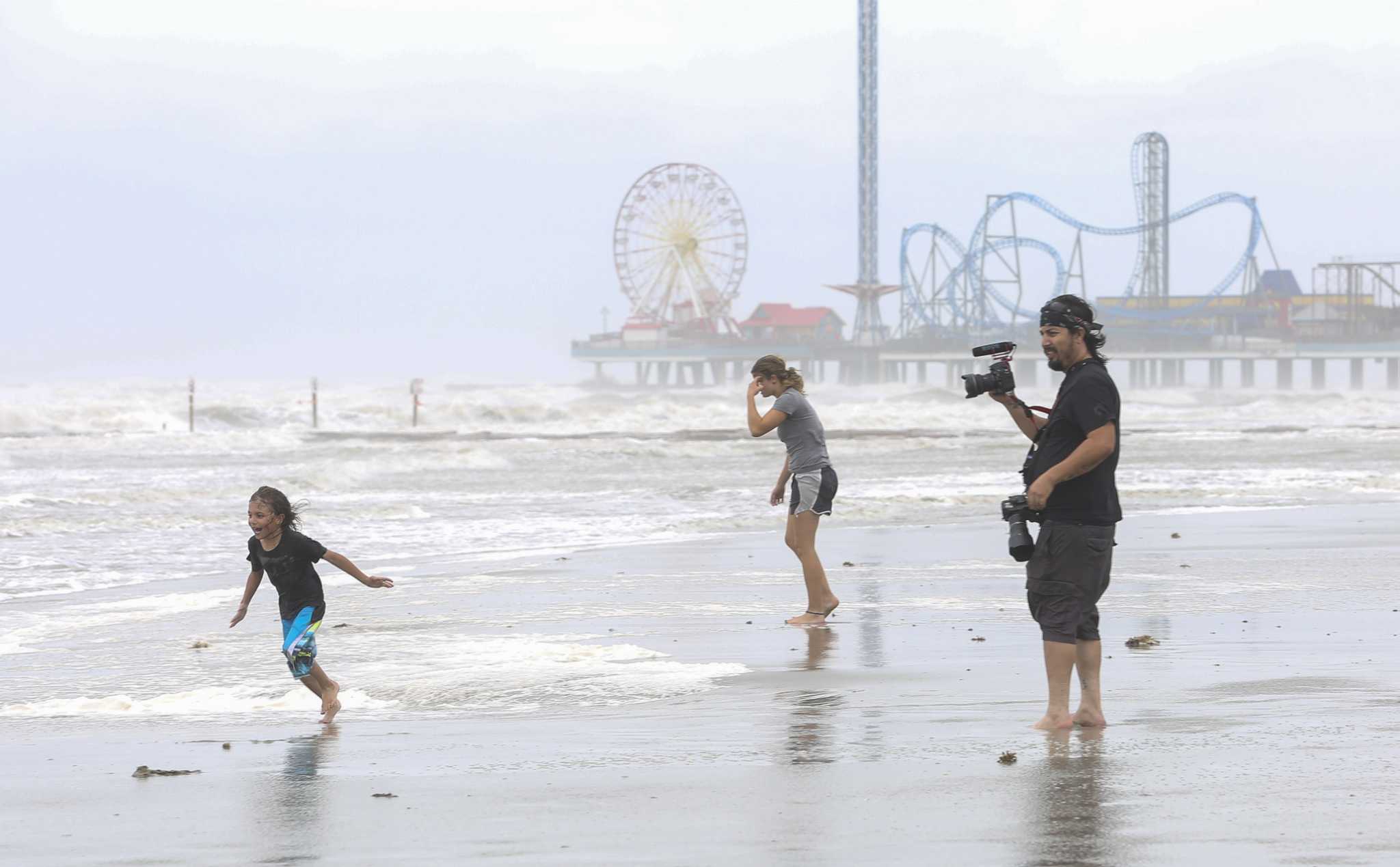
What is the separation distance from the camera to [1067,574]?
16.5 feet

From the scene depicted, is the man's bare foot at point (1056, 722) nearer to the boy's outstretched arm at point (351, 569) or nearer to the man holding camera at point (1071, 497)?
the man holding camera at point (1071, 497)

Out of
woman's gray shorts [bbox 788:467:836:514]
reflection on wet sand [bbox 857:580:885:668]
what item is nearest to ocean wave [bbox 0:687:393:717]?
reflection on wet sand [bbox 857:580:885:668]

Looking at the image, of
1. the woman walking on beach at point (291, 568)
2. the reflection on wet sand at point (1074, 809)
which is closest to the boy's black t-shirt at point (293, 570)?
the woman walking on beach at point (291, 568)

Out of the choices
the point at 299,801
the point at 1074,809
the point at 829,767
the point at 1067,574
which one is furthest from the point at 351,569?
the point at 1074,809

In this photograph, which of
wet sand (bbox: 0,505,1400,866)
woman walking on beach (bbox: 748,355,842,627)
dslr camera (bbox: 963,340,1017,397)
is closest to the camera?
wet sand (bbox: 0,505,1400,866)

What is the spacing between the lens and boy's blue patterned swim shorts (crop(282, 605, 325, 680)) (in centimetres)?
578

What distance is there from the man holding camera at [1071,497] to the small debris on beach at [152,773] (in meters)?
2.49

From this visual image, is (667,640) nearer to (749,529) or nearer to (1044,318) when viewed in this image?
(1044,318)

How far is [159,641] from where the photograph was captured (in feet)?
25.5

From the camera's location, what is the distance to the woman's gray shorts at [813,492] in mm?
8461

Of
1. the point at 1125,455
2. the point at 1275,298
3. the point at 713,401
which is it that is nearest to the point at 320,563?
the point at 1125,455

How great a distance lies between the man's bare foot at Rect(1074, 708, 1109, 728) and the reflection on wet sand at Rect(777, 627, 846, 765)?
0.74 metres

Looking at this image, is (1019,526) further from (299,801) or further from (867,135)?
(867,135)

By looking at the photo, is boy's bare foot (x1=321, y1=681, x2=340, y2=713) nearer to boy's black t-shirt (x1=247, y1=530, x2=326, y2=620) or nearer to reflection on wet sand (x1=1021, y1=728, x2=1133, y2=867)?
boy's black t-shirt (x1=247, y1=530, x2=326, y2=620)
